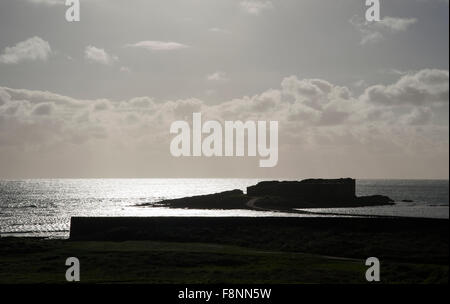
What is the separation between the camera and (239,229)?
42688 millimetres

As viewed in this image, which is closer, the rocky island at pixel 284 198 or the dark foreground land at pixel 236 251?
the dark foreground land at pixel 236 251

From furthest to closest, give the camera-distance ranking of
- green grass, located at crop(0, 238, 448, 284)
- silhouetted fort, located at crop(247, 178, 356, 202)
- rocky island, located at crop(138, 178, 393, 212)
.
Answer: silhouetted fort, located at crop(247, 178, 356, 202) < rocky island, located at crop(138, 178, 393, 212) < green grass, located at crop(0, 238, 448, 284)

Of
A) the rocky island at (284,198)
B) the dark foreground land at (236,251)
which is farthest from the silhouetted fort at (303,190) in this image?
the dark foreground land at (236,251)

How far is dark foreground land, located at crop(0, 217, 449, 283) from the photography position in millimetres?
25750

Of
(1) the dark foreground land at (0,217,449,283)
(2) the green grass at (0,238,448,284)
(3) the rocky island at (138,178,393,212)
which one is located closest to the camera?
(2) the green grass at (0,238,448,284)

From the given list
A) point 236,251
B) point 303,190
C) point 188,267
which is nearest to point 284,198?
point 303,190

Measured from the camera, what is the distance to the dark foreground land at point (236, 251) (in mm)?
25750

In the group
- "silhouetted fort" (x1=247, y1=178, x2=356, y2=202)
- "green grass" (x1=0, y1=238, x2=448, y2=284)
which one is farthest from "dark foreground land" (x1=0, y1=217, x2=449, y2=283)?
"silhouetted fort" (x1=247, y1=178, x2=356, y2=202)

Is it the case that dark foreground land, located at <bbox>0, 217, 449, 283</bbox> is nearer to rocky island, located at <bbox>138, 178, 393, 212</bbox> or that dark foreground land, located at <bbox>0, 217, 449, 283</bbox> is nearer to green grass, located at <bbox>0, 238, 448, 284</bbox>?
green grass, located at <bbox>0, 238, 448, 284</bbox>

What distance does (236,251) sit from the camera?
112 feet

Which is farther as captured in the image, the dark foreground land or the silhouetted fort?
the silhouetted fort

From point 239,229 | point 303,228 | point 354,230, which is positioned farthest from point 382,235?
point 239,229

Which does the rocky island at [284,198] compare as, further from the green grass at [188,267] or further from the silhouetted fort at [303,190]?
the green grass at [188,267]

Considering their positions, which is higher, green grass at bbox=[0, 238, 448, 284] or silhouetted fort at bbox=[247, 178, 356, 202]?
silhouetted fort at bbox=[247, 178, 356, 202]
